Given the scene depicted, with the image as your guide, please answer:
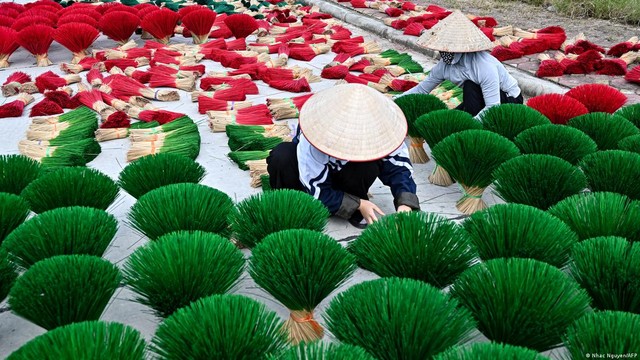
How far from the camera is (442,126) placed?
2.88 m

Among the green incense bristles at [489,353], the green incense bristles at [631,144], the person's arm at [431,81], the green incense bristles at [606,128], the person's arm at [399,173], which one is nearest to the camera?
the green incense bristles at [489,353]

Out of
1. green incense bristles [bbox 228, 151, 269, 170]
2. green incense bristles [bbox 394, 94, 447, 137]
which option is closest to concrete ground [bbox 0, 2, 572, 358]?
green incense bristles [bbox 228, 151, 269, 170]

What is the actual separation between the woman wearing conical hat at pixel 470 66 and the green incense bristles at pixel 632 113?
495 millimetres

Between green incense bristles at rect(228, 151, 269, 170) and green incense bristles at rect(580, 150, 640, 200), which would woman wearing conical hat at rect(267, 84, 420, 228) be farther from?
green incense bristles at rect(580, 150, 640, 200)

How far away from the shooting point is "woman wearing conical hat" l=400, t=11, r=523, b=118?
10.6 feet

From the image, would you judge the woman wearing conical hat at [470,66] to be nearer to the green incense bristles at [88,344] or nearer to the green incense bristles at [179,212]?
the green incense bristles at [179,212]

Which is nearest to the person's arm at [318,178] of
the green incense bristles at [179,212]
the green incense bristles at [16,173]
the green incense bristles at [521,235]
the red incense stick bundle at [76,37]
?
the green incense bristles at [179,212]

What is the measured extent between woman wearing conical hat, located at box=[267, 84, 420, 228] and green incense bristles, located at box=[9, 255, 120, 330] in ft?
2.69

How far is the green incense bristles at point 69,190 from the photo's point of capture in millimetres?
2330

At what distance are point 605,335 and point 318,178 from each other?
3.78 ft

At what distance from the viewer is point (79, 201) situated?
237 centimetres

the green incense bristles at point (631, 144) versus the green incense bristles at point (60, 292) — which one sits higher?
the green incense bristles at point (60, 292)

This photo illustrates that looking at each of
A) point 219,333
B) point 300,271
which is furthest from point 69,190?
point 219,333

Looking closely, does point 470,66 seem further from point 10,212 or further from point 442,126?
point 10,212
